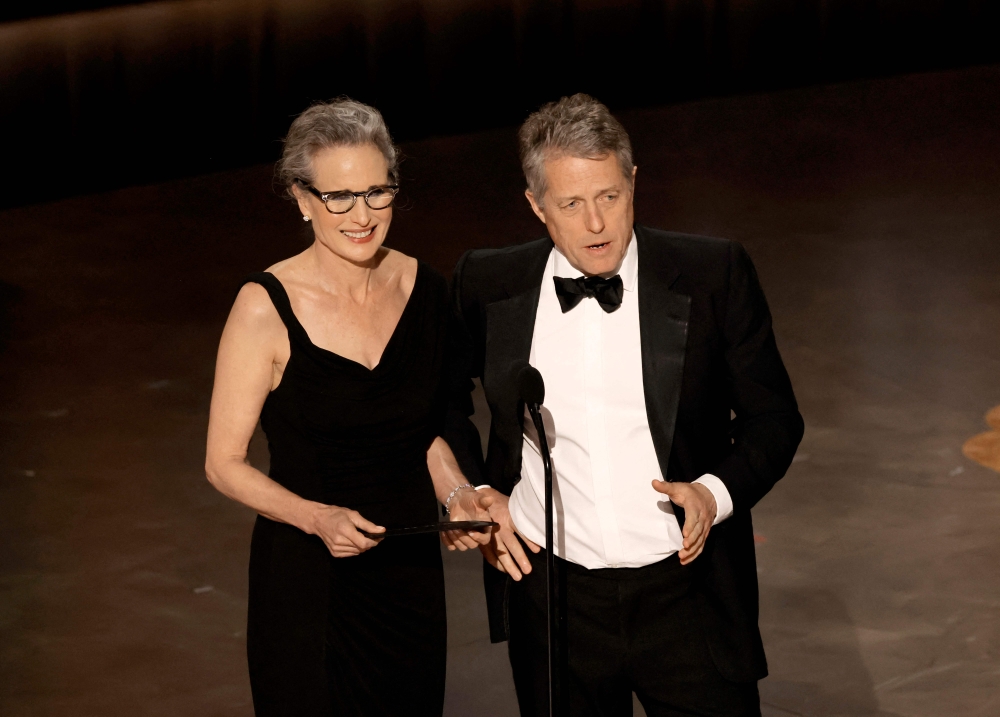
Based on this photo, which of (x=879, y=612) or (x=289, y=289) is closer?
(x=289, y=289)

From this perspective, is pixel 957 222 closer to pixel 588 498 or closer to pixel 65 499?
pixel 65 499

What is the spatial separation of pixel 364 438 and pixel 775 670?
5.04 ft

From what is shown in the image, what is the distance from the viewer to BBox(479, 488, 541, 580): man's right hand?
1981mm

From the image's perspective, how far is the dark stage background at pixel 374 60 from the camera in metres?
7.34

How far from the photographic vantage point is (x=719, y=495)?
187 centimetres

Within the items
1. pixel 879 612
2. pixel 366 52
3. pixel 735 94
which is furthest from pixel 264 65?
pixel 879 612

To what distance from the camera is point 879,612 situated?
3.46 metres

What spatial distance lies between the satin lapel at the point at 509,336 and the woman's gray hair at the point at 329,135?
304mm

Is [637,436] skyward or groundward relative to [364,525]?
skyward

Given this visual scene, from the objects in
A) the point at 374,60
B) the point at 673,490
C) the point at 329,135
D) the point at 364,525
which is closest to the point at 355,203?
the point at 329,135

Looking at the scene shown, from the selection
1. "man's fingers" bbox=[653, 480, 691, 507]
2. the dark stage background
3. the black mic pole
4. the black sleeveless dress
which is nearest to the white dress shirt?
Answer: "man's fingers" bbox=[653, 480, 691, 507]

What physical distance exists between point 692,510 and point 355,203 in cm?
80

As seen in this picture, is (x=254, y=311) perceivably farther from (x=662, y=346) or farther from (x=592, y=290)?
(x=662, y=346)

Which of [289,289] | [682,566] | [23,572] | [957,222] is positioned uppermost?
[289,289]
